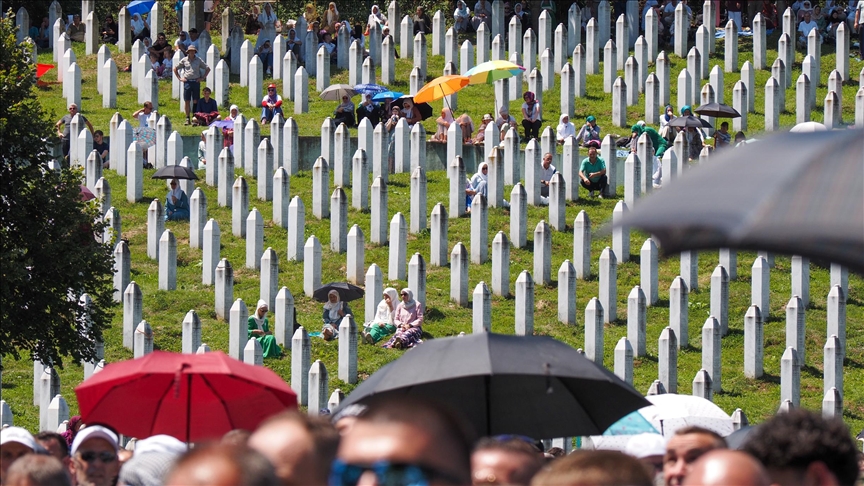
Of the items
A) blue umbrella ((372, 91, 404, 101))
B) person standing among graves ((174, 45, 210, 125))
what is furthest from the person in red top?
blue umbrella ((372, 91, 404, 101))

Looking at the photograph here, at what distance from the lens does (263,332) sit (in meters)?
19.2

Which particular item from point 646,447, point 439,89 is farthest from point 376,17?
point 646,447

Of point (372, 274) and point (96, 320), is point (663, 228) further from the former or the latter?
point (372, 274)

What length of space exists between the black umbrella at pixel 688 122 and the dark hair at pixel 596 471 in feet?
67.7

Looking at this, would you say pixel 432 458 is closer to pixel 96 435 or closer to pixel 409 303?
pixel 96 435

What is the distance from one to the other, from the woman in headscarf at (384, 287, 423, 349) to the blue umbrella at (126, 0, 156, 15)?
668 inches

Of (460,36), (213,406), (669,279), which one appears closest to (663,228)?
(213,406)

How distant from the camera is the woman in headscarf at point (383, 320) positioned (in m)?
19.5

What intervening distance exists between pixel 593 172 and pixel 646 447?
16.2 metres

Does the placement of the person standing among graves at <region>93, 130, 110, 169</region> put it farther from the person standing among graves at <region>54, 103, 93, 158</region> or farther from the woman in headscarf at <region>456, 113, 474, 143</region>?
the woman in headscarf at <region>456, 113, 474, 143</region>

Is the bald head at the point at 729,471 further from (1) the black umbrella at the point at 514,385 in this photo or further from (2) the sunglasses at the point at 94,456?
(2) the sunglasses at the point at 94,456

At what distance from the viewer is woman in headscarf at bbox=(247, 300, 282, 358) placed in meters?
19.0

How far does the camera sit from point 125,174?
24766 millimetres

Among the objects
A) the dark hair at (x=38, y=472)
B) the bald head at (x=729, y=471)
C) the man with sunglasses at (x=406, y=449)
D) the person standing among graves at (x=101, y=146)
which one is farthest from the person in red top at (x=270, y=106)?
the man with sunglasses at (x=406, y=449)
